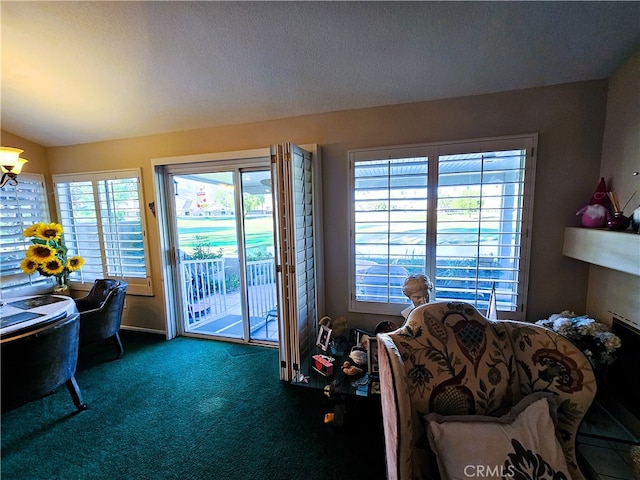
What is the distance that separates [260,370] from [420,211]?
6.49 feet

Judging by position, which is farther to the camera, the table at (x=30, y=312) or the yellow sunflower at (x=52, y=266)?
the yellow sunflower at (x=52, y=266)

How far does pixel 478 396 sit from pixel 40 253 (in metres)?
3.62

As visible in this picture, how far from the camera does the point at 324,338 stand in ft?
7.30

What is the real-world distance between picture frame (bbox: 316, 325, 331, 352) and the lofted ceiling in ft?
6.21

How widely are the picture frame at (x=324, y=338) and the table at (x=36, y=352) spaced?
182 centimetres

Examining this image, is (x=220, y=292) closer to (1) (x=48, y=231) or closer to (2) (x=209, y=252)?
(2) (x=209, y=252)

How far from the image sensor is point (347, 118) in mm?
2311

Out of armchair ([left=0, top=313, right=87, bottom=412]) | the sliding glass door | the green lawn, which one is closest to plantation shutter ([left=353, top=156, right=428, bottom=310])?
the sliding glass door

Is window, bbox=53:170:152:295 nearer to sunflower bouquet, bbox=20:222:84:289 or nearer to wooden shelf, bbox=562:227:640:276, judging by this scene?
sunflower bouquet, bbox=20:222:84:289

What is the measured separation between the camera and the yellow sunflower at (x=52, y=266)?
2.55 m

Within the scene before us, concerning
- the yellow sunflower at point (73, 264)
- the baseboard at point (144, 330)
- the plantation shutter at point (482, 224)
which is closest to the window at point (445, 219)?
the plantation shutter at point (482, 224)

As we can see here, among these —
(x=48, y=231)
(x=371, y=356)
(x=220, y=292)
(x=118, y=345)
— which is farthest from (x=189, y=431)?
(x=48, y=231)

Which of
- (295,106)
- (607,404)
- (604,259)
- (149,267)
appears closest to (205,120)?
(295,106)

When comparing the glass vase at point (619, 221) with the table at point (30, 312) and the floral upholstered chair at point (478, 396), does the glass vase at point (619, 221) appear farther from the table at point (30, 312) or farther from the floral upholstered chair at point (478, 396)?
the table at point (30, 312)
